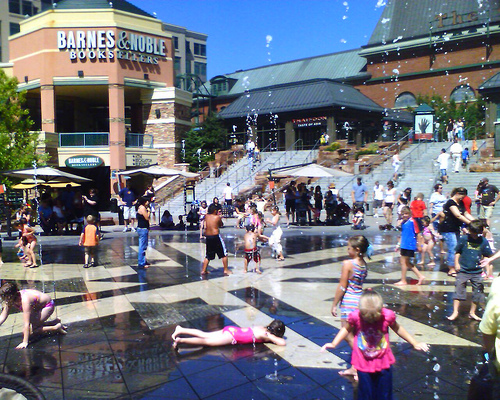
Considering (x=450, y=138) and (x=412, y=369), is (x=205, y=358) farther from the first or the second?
(x=450, y=138)

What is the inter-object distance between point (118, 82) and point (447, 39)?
28099 mm

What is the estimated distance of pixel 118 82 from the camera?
33156mm

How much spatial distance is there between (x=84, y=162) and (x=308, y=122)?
17.2 m

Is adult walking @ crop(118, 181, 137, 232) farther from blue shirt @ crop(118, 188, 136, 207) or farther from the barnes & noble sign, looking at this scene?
the barnes & noble sign

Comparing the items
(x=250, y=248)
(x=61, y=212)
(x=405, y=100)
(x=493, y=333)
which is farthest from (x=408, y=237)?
(x=405, y=100)

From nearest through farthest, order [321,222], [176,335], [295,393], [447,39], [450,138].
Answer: [295,393]
[176,335]
[321,222]
[450,138]
[447,39]

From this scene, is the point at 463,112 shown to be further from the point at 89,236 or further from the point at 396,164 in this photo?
the point at 89,236

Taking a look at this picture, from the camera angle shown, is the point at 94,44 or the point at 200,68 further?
the point at 200,68

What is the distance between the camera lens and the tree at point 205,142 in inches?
1449

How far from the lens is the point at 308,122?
38.9 metres

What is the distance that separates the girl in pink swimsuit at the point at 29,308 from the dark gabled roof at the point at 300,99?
107 feet

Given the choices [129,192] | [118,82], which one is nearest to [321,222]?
[129,192]

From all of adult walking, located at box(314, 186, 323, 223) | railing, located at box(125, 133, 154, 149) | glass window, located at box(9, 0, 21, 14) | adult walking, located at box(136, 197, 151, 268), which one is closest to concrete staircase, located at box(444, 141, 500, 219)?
adult walking, located at box(314, 186, 323, 223)

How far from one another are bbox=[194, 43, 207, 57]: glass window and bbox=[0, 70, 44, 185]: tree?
Result: 59.9 metres
